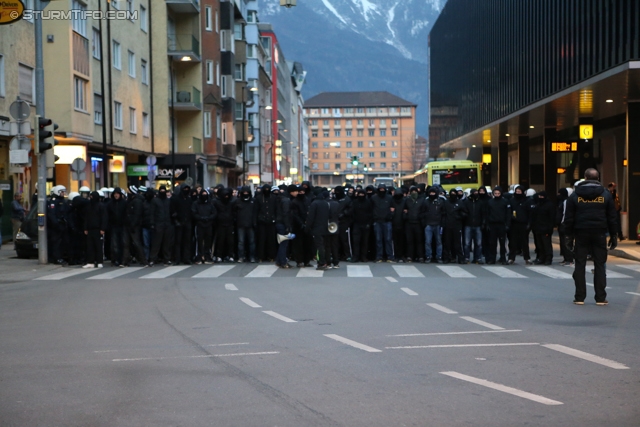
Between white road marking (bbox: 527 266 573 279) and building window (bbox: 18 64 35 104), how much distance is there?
1825 cm

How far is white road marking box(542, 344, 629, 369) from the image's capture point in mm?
8367

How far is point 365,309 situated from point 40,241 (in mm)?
11680

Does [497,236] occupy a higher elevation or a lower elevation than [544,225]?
lower

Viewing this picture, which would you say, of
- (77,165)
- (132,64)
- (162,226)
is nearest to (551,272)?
(162,226)

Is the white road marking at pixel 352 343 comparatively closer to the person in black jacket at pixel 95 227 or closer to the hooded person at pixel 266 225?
the person in black jacket at pixel 95 227

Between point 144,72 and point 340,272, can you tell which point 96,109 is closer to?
point 144,72

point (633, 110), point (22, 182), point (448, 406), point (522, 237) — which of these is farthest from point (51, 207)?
point (633, 110)

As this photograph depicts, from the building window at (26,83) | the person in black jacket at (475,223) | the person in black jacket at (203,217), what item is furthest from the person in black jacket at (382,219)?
the building window at (26,83)

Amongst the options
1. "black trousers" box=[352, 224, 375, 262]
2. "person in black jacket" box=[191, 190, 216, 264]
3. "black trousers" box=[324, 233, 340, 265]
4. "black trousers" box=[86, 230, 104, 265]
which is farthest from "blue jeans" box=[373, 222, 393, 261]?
"black trousers" box=[86, 230, 104, 265]

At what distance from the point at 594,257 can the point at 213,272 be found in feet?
30.2

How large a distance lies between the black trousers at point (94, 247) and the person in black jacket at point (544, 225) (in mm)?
10612

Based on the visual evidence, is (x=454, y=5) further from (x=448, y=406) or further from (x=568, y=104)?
(x=448, y=406)

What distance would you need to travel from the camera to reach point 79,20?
1380 inches

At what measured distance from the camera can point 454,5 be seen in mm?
77938
